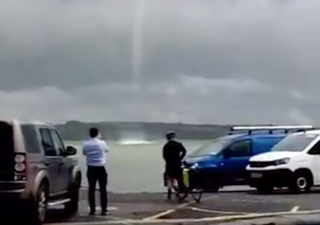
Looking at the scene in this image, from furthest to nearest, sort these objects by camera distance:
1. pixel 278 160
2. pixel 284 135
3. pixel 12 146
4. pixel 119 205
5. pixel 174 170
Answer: pixel 284 135 → pixel 278 160 → pixel 174 170 → pixel 119 205 → pixel 12 146

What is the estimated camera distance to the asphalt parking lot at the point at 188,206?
18016 mm

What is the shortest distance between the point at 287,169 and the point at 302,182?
2.22 feet

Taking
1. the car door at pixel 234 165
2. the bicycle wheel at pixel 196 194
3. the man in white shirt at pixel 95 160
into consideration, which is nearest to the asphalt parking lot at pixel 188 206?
the bicycle wheel at pixel 196 194

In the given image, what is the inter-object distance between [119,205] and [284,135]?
9631mm

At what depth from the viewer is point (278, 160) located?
25.7 m

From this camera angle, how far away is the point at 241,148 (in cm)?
2770

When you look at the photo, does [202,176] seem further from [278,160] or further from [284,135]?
[284,135]

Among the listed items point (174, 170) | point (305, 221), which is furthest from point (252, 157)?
point (305, 221)

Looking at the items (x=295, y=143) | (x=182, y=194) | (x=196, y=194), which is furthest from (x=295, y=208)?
(x=295, y=143)

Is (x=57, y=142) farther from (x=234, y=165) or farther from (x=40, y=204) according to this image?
(x=234, y=165)

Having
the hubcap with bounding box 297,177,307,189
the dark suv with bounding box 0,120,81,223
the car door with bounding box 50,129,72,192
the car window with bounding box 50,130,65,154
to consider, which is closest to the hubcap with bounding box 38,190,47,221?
the dark suv with bounding box 0,120,81,223

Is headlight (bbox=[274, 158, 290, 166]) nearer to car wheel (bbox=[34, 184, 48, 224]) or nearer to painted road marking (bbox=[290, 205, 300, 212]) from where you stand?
painted road marking (bbox=[290, 205, 300, 212])

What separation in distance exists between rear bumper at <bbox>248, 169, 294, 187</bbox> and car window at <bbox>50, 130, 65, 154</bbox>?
9.11 m

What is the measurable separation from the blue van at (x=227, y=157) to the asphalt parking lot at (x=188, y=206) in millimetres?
814
